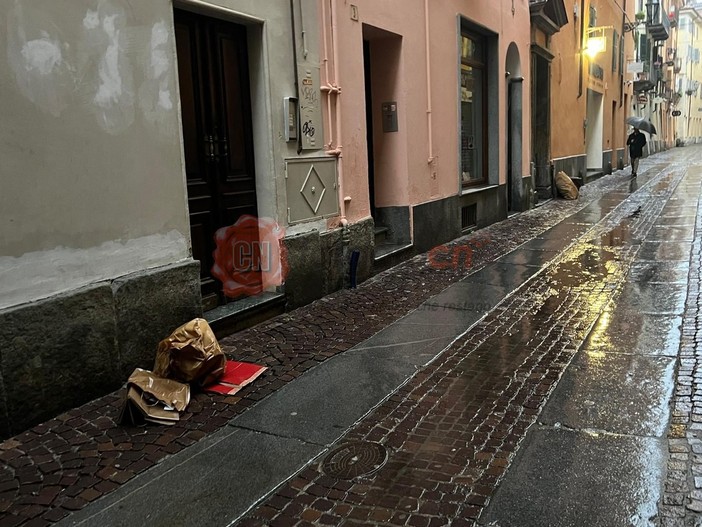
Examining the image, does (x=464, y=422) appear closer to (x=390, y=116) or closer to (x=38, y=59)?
(x=38, y=59)

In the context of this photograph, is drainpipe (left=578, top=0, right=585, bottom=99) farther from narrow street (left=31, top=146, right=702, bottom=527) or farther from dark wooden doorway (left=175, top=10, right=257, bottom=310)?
dark wooden doorway (left=175, top=10, right=257, bottom=310)

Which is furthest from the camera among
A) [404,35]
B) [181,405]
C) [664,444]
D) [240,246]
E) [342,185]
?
[404,35]

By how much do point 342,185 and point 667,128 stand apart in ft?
187

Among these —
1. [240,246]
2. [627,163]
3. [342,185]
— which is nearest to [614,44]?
[627,163]

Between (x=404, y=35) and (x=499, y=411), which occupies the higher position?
(x=404, y=35)

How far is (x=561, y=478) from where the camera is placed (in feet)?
10.1

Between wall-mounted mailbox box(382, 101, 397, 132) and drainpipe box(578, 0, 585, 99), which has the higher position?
drainpipe box(578, 0, 585, 99)

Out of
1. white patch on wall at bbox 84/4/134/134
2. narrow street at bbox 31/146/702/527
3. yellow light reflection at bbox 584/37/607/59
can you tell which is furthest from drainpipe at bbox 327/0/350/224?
yellow light reflection at bbox 584/37/607/59

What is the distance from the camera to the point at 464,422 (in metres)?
3.78

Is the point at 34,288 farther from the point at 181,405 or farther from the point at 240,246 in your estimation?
the point at 240,246

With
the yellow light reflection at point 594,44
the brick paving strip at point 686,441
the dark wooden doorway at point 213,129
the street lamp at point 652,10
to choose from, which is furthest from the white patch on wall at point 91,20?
the street lamp at point 652,10

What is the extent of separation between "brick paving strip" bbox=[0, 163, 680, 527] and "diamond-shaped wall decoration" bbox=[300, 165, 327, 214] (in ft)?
3.44

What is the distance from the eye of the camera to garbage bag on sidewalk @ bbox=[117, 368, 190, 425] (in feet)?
12.8

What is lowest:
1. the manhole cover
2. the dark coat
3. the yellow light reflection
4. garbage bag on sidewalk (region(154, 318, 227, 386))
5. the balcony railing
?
the manhole cover
